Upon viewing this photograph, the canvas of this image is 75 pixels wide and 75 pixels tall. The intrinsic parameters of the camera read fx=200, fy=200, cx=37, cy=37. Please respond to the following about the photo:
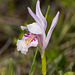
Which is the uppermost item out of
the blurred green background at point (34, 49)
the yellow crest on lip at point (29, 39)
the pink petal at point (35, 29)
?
the blurred green background at point (34, 49)

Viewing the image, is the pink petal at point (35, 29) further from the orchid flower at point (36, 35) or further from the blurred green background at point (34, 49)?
the blurred green background at point (34, 49)

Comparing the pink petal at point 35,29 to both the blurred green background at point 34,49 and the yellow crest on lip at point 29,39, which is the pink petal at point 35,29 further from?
the blurred green background at point 34,49

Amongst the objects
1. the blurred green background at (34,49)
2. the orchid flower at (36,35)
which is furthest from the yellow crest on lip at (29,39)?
the blurred green background at (34,49)

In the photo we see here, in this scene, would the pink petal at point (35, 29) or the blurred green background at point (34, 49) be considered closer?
the pink petal at point (35, 29)

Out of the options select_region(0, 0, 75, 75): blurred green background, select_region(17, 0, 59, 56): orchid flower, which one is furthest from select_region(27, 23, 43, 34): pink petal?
select_region(0, 0, 75, 75): blurred green background

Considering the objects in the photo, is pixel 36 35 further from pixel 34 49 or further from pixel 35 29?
pixel 34 49

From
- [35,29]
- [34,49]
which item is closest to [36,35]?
Result: [35,29]

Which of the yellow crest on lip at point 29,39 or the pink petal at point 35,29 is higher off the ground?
the pink petal at point 35,29

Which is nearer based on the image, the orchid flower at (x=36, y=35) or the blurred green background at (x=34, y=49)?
the orchid flower at (x=36, y=35)

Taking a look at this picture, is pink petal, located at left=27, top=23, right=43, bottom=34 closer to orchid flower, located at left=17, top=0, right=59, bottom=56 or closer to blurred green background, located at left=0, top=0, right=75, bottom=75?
orchid flower, located at left=17, top=0, right=59, bottom=56
